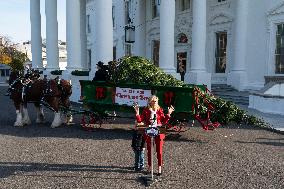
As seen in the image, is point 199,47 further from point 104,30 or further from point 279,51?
point 104,30

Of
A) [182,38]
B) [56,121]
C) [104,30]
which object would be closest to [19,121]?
[56,121]

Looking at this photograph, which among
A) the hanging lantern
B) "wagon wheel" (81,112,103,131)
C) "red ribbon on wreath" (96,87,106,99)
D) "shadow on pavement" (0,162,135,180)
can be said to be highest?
the hanging lantern

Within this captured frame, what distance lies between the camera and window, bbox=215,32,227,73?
2191 cm

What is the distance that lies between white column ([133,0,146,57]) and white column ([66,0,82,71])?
8.85 metres

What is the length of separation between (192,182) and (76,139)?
13.9ft

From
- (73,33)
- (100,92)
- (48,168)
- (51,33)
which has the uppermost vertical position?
(51,33)

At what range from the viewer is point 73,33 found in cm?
2073

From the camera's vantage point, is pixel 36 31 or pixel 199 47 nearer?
pixel 199 47

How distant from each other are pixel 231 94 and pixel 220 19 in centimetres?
629

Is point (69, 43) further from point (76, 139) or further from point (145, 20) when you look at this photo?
point (76, 139)

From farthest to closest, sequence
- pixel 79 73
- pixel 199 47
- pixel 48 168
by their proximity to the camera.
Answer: pixel 199 47 → pixel 79 73 → pixel 48 168

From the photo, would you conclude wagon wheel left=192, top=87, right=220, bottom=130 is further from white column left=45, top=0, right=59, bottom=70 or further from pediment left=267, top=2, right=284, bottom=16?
white column left=45, top=0, right=59, bottom=70

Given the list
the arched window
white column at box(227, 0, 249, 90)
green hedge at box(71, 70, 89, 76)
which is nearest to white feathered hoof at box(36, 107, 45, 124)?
green hedge at box(71, 70, 89, 76)

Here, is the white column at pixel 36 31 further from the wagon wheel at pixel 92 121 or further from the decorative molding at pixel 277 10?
the wagon wheel at pixel 92 121
